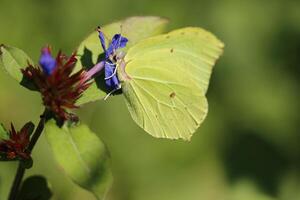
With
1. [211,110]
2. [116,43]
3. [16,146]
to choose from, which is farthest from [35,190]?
[211,110]

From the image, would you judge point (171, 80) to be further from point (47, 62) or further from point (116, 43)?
point (47, 62)

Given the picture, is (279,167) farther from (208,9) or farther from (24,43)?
(24,43)

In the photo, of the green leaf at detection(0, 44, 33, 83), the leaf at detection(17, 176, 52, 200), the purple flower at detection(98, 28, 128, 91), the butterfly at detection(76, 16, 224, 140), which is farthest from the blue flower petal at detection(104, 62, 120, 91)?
the leaf at detection(17, 176, 52, 200)

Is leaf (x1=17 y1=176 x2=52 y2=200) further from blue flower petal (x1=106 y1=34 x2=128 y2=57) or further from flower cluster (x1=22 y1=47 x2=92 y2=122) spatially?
blue flower petal (x1=106 y1=34 x2=128 y2=57)

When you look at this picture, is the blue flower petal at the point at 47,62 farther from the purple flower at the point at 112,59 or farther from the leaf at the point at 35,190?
the leaf at the point at 35,190

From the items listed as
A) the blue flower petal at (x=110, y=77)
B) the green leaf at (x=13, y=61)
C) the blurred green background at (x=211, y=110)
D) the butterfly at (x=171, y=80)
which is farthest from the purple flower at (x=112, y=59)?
the blurred green background at (x=211, y=110)

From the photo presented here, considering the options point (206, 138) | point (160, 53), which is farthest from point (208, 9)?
point (160, 53)
